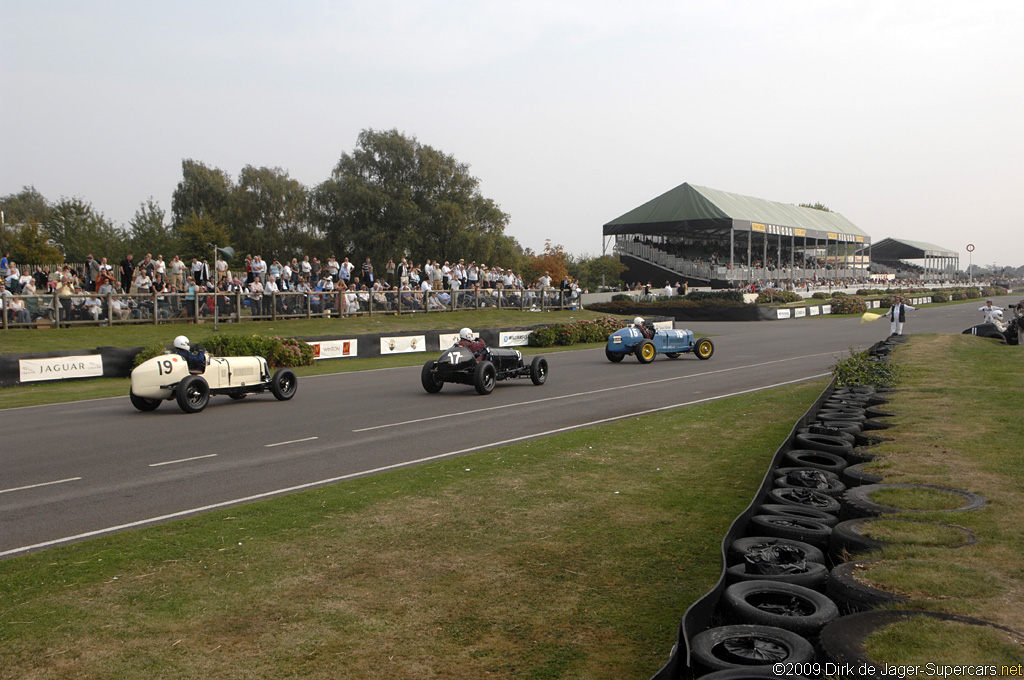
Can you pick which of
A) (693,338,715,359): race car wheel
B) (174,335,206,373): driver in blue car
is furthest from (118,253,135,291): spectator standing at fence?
(693,338,715,359): race car wheel

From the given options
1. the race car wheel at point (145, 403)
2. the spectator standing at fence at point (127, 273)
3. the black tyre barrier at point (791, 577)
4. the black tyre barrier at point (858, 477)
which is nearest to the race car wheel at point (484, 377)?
the race car wheel at point (145, 403)

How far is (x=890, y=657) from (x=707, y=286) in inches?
2323

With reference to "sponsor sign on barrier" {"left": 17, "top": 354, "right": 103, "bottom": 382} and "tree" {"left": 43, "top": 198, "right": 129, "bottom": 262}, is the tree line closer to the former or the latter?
"tree" {"left": 43, "top": 198, "right": 129, "bottom": 262}

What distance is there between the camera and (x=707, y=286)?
198 feet

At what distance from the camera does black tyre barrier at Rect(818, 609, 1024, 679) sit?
3.19 m

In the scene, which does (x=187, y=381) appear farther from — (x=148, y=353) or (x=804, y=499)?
(x=804, y=499)

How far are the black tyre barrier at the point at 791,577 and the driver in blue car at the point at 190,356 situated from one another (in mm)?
11585

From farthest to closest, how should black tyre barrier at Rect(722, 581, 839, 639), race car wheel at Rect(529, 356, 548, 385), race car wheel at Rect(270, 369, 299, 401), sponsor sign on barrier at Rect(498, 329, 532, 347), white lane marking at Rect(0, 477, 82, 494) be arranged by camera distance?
sponsor sign on barrier at Rect(498, 329, 532, 347), race car wheel at Rect(529, 356, 548, 385), race car wheel at Rect(270, 369, 299, 401), white lane marking at Rect(0, 477, 82, 494), black tyre barrier at Rect(722, 581, 839, 639)

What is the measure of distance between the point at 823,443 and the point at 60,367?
17.1m

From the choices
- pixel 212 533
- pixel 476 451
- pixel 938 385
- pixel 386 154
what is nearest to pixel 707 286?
pixel 386 154

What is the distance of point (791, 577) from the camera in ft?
14.1

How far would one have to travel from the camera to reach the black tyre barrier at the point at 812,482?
6.25 m

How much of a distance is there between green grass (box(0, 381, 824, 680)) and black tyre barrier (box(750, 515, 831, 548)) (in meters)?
0.43

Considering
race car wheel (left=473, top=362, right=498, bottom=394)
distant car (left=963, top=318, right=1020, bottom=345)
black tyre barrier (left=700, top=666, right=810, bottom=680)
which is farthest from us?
distant car (left=963, top=318, right=1020, bottom=345)
